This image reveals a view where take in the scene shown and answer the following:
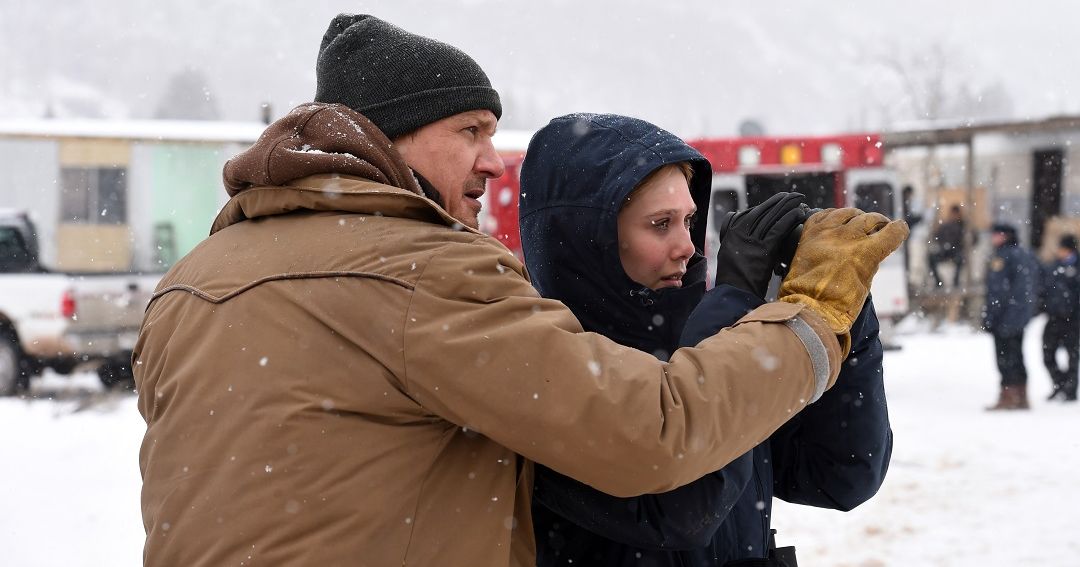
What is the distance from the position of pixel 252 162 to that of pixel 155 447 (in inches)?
17.8

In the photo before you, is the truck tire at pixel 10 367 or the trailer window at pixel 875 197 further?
the truck tire at pixel 10 367

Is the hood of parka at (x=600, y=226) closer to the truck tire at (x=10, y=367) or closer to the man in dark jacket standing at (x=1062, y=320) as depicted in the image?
the man in dark jacket standing at (x=1062, y=320)

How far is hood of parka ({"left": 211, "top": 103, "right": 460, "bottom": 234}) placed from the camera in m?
1.49

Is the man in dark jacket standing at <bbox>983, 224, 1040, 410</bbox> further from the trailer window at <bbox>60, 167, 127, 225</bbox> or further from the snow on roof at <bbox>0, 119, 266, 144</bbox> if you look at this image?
the trailer window at <bbox>60, 167, 127, 225</bbox>

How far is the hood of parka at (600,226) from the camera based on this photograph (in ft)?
6.60

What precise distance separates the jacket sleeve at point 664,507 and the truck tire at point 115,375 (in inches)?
461

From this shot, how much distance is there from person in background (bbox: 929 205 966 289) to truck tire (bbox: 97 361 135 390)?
13.0 metres

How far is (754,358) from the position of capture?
150cm

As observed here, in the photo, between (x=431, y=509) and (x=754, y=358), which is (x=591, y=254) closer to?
(x=754, y=358)

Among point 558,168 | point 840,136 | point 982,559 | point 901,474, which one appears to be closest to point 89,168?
point 840,136

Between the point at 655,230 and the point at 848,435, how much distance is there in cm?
55

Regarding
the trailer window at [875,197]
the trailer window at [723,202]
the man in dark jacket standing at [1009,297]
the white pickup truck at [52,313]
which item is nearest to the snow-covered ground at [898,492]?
the man in dark jacket standing at [1009,297]

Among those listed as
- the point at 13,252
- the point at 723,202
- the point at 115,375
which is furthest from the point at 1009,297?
the point at 13,252

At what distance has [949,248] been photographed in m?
17.8
